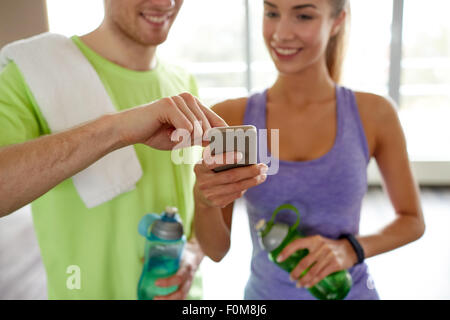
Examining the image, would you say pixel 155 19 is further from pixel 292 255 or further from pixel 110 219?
pixel 292 255

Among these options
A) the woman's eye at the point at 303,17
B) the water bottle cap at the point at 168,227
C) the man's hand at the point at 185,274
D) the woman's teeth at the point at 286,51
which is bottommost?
the man's hand at the point at 185,274

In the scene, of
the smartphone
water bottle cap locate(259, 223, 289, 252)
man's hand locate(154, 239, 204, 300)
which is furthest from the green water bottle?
the smartphone

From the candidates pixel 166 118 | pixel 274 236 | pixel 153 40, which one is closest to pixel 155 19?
pixel 153 40

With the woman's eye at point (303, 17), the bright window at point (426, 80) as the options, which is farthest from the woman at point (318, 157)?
the bright window at point (426, 80)

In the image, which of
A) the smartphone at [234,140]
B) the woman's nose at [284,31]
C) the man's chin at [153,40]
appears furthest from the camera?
the woman's nose at [284,31]

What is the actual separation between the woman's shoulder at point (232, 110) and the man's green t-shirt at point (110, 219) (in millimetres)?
83

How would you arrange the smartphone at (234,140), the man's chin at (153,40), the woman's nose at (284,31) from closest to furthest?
the smartphone at (234,140) < the man's chin at (153,40) < the woman's nose at (284,31)

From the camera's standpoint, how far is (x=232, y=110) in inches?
23.8

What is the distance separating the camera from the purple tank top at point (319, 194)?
591 millimetres

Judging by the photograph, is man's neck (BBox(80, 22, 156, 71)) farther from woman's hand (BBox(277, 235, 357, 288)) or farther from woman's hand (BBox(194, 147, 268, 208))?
woman's hand (BBox(277, 235, 357, 288))

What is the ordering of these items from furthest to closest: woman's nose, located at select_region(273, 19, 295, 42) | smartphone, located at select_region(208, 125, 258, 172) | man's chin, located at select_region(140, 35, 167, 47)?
woman's nose, located at select_region(273, 19, 295, 42) < man's chin, located at select_region(140, 35, 167, 47) < smartphone, located at select_region(208, 125, 258, 172)

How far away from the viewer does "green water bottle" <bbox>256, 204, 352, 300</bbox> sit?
52 cm

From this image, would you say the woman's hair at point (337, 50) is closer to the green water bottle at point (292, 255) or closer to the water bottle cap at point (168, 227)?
the green water bottle at point (292, 255)
